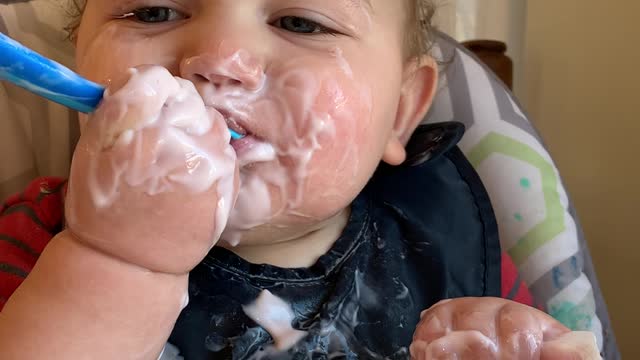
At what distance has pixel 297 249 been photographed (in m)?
0.83

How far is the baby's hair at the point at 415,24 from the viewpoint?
86cm

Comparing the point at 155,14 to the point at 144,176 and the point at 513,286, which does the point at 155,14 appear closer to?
the point at 144,176

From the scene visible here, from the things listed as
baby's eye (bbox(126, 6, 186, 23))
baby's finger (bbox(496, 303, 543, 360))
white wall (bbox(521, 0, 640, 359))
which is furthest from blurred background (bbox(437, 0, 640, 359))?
baby's finger (bbox(496, 303, 543, 360))

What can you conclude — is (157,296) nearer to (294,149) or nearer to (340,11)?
(294,149)

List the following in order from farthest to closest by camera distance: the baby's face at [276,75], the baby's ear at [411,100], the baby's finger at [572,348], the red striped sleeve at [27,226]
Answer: the baby's ear at [411,100], the red striped sleeve at [27,226], the baby's face at [276,75], the baby's finger at [572,348]

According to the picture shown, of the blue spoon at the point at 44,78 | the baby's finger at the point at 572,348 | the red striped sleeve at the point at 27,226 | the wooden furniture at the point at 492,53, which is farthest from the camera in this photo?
the wooden furniture at the point at 492,53

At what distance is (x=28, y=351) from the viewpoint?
0.48 m

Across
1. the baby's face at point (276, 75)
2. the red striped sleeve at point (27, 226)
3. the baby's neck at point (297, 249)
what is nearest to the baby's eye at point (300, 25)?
the baby's face at point (276, 75)

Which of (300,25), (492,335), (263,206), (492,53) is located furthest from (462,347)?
(492,53)

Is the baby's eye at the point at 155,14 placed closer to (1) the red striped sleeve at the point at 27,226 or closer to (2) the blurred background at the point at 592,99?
(1) the red striped sleeve at the point at 27,226

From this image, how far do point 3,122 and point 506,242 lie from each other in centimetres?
66

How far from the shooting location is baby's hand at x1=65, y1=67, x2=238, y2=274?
1.57ft

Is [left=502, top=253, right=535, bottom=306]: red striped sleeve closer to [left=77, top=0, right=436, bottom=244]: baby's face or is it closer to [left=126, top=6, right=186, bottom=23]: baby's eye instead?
[left=77, top=0, right=436, bottom=244]: baby's face

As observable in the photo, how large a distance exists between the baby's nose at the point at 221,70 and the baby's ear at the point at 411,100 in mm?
297
